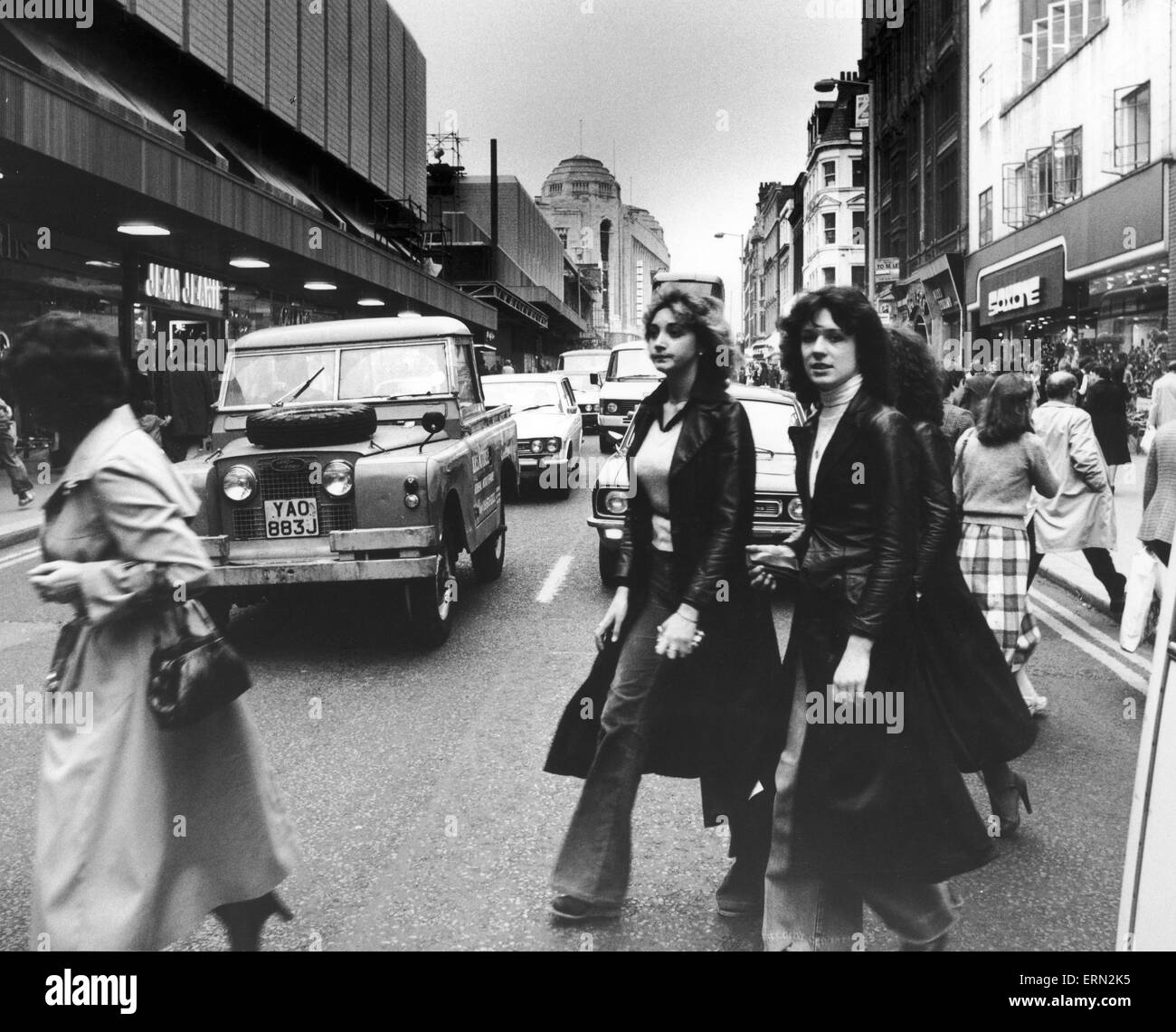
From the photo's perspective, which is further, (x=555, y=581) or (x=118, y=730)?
(x=555, y=581)

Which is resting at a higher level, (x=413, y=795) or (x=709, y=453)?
(x=709, y=453)

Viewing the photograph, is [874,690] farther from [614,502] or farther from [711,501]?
[614,502]

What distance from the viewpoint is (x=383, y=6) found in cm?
3822

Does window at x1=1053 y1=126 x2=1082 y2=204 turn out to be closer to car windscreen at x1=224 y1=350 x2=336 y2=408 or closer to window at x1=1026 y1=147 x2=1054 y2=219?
window at x1=1026 y1=147 x2=1054 y2=219

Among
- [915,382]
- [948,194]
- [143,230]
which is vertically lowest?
[915,382]

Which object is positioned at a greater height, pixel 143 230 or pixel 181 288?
pixel 143 230

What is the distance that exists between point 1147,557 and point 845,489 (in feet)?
11.9

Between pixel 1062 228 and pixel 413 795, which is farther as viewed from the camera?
pixel 1062 228

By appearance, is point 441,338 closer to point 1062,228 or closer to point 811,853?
point 811,853

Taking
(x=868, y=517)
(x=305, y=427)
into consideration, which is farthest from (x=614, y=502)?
(x=868, y=517)

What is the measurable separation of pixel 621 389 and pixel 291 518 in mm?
17402

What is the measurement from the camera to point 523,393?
1795 cm

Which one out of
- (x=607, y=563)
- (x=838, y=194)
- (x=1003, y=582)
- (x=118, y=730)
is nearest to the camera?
(x=118, y=730)
